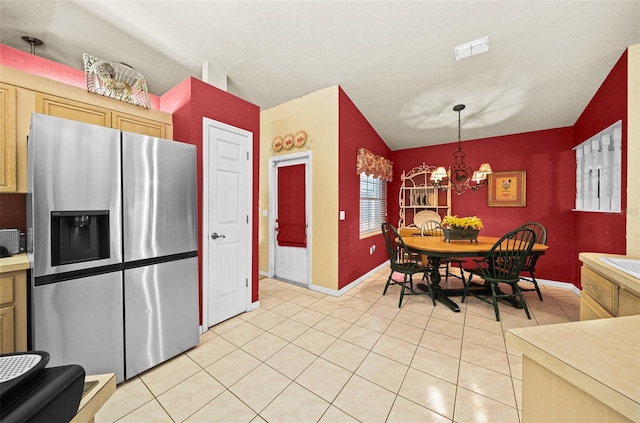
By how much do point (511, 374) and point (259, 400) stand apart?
1849 millimetres

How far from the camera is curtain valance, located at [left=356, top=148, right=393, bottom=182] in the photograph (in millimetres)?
3923

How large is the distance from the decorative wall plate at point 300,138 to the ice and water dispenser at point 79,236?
8.48ft

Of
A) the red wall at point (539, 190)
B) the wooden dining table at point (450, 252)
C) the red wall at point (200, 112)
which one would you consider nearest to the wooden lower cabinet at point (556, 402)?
the wooden dining table at point (450, 252)

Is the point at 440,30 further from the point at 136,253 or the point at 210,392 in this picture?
the point at 210,392

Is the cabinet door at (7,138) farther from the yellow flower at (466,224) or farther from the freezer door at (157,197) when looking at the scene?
the yellow flower at (466,224)

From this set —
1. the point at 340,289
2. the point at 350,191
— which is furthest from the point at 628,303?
the point at 350,191

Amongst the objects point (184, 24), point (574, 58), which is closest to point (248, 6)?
point (184, 24)

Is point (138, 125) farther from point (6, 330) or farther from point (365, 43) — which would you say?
point (365, 43)

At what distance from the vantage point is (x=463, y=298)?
3.20 m

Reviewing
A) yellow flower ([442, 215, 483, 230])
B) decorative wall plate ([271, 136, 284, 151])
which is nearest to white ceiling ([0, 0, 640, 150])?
decorative wall plate ([271, 136, 284, 151])

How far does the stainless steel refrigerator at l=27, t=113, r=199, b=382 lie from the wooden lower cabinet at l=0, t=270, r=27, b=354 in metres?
0.08

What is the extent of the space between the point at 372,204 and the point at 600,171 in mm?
3053

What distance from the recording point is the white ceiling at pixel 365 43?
207cm

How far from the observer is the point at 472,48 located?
8.02 feet
